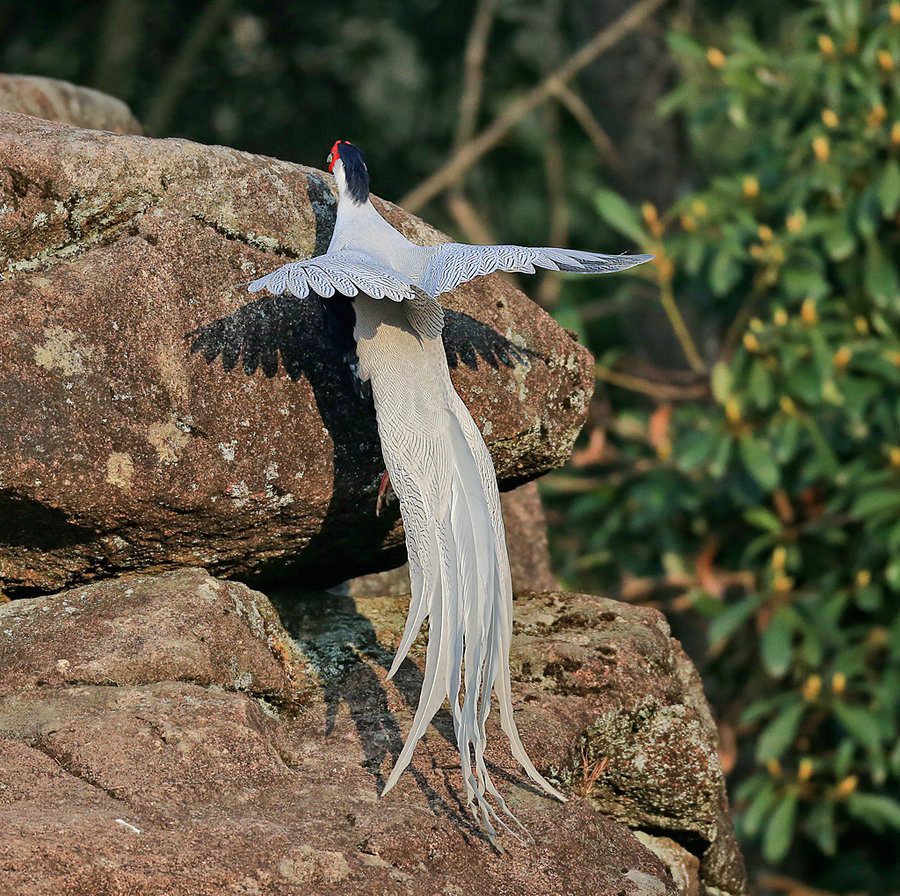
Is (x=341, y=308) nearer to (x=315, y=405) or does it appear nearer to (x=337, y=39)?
(x=315, y=405)

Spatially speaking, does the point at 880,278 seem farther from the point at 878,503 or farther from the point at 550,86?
the point at 550,86

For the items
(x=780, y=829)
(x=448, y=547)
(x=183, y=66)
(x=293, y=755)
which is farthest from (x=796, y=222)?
(x=183, y=66)

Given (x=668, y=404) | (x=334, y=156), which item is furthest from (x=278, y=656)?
(x=668, y=404)

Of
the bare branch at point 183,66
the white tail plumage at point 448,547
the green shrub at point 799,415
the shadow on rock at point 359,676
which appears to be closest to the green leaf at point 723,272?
the green shrub at point 799,415

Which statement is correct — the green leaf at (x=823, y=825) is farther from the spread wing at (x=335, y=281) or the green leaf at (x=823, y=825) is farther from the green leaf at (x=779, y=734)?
the spread wing at (x=335, y=281)

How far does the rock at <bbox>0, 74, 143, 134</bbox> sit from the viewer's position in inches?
187

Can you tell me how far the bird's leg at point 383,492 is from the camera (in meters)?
3.39

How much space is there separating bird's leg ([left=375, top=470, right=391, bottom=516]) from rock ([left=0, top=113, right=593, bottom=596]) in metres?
0.03

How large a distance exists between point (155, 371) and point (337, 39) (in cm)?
761

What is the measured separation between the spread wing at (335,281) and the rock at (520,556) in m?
1.72

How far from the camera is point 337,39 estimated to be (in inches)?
400

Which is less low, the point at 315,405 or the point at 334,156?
the point at 334,156

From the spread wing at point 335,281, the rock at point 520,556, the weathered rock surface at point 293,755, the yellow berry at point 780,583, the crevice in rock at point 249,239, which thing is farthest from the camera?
the yellow berry at point 780,583

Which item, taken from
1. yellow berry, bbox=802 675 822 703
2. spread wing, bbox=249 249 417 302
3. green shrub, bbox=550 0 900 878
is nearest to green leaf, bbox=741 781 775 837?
green shrub, bbox=550 0 900 878
